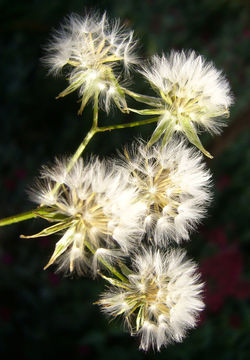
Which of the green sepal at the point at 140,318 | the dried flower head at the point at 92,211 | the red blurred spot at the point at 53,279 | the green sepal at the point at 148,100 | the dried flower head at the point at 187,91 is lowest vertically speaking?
the red blurred spot at the point at 53,279

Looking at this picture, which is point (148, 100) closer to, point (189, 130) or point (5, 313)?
point (189, 130)

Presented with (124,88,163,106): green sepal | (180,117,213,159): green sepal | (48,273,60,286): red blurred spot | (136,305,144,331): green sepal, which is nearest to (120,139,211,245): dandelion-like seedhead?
(180,117,213,159): green sepal

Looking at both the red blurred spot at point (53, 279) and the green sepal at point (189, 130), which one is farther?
the red blurred spot at point (53, 279)

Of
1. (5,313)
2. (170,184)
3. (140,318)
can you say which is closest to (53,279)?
(5,313)

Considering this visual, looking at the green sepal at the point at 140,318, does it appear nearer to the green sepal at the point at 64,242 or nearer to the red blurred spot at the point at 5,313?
the green sepal at the point at 64,242

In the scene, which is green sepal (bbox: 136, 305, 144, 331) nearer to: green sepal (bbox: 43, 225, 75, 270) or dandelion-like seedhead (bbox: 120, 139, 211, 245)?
dandelion-like seedhead (bbox: 120, 139, 211, 245)

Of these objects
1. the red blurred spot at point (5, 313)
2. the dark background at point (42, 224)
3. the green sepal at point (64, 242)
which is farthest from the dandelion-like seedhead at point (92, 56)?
the red blurred spot at point (5, 313)
